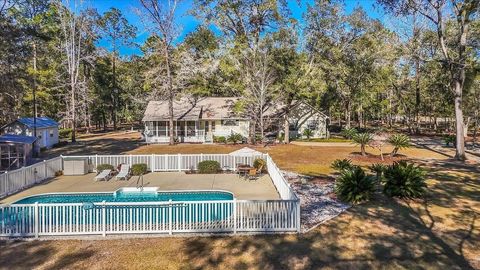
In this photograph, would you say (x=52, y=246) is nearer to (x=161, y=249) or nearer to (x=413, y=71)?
(x=161, y=249)

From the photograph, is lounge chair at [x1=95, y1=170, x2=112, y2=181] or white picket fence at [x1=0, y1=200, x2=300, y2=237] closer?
white picket fence at [x1=0, y1=200, x2=300, y2=237]

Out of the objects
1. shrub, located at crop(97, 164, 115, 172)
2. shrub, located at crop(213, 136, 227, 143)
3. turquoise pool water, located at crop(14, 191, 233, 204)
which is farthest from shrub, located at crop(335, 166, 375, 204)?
shrub, located at crop(213, 136, 227, 143)

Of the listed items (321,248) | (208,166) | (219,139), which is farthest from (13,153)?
(321,248)

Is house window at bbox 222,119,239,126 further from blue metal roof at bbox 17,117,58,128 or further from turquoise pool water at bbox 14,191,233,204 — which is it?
turquoise pool water at bbox 14,191,233,204

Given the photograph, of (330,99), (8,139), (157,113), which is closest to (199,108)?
(157,113)

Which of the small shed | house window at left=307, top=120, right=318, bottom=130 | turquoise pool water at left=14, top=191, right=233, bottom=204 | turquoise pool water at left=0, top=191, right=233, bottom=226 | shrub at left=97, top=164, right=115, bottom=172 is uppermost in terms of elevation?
house window at left=307, top=120, right=318, bottom=130

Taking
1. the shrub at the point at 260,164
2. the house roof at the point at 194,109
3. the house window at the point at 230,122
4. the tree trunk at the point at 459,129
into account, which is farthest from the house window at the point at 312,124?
the shrub at the point at 260,164

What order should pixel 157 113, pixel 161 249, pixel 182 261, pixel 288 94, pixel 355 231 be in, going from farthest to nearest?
pixel 157 113 < pixel 288 94 < pixel 355 231 < pixel 161 249 < pixel 182 261
